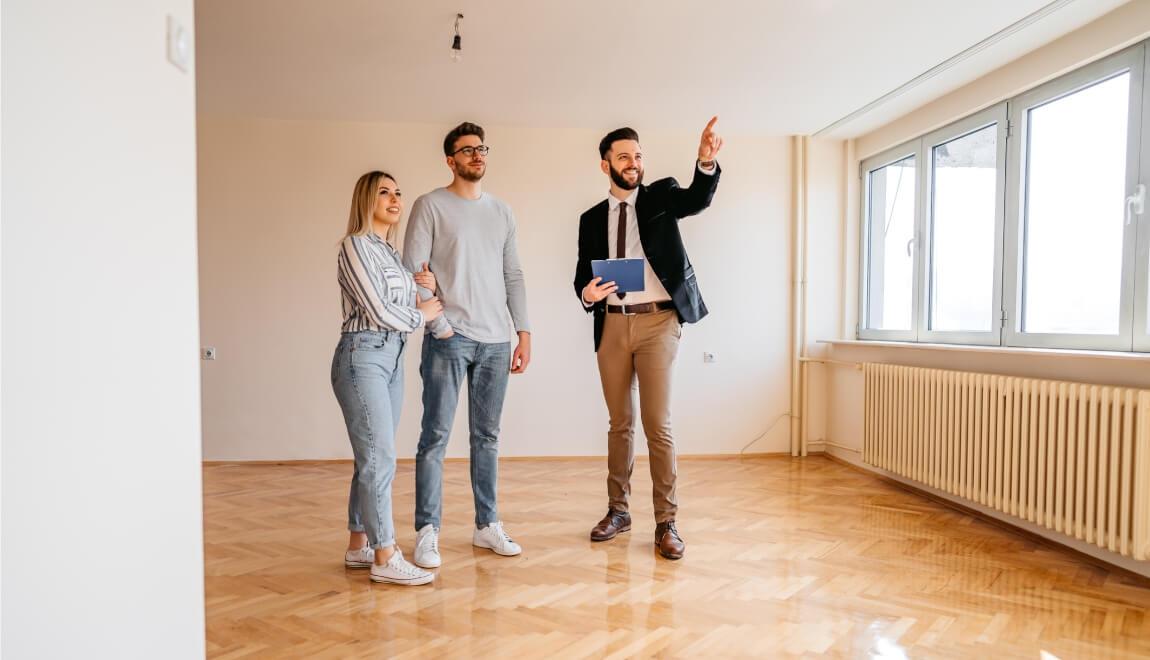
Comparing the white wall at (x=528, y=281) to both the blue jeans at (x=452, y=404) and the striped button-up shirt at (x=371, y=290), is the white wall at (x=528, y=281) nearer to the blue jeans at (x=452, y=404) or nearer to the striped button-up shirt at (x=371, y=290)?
the blue jeans at (x=452, y=404)

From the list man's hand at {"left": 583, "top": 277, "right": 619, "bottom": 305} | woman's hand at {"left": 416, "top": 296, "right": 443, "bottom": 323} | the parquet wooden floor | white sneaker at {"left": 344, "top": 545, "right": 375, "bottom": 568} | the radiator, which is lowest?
the parquet wooden floor

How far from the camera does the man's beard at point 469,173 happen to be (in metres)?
2.83

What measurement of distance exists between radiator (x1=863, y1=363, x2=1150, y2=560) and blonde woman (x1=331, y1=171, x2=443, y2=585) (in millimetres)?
2658

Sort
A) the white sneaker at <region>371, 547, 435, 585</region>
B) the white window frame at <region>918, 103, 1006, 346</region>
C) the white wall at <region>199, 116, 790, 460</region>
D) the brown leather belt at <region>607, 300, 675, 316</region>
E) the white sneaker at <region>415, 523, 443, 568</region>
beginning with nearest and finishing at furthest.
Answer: the white sneaker at <region>371, 547, 435, 585</region>, the white sneaker at <region>415, 523, 443, 568</region>, the brown leather belt at <region>607, 300, 675, 316</region>, the white window frame at <region>918, 103, 1006, 346</region>, the white wall at <region>199, 116, 790, 460</region>

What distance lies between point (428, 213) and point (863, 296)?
384 cm

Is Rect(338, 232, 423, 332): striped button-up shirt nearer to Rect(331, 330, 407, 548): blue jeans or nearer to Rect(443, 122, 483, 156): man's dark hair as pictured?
Rect(331, 330, 407, 548): blue jeans

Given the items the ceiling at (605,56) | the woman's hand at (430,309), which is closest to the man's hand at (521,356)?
the woman's hand at (430,309)

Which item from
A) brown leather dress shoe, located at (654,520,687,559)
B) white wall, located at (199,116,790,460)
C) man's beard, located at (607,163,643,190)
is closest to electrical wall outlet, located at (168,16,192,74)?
man's beard, located at (607,163,643,190)

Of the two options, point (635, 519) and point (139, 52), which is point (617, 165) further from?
point (139, 52)

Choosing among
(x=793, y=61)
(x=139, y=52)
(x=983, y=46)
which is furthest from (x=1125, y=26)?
(x=139, y=52)

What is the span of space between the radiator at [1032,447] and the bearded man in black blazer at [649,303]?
162 cm

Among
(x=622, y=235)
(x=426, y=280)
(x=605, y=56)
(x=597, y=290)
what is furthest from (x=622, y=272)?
(x=605, y=56)

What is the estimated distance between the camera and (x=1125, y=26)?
10.5 feet

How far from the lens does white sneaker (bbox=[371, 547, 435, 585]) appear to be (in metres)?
2.57
